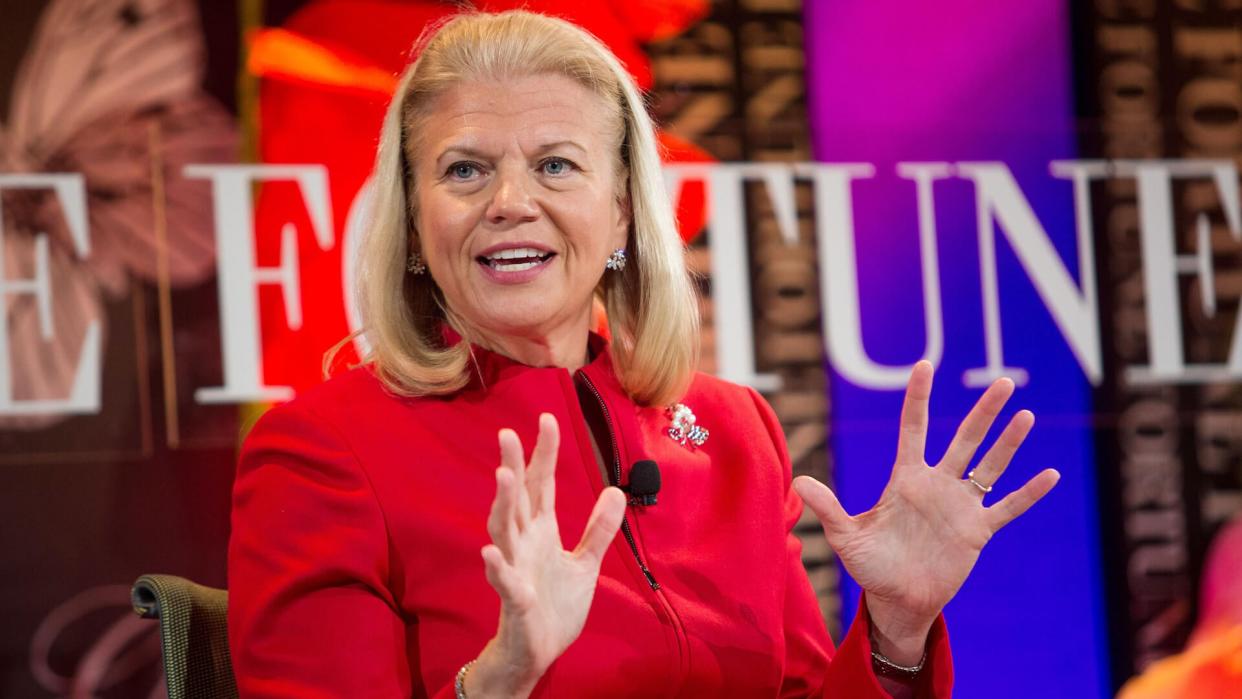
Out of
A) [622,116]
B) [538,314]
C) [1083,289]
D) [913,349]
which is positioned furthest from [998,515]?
[1083,289]

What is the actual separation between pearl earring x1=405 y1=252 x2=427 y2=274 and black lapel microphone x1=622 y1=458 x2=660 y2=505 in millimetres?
439

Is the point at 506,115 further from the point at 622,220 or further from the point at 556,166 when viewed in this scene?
the point at 622,220

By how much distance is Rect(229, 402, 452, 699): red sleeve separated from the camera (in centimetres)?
171

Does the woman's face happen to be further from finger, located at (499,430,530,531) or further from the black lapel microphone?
finger, located at (499,430,530,531)

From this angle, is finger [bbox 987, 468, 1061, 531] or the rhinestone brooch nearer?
finger [bbox 987, 468, 1061, 531]

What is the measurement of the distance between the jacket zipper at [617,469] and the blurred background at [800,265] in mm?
1222

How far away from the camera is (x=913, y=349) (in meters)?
3.42

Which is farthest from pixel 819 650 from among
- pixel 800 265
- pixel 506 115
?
pixel 800 265

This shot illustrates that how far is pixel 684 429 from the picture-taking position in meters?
2.16

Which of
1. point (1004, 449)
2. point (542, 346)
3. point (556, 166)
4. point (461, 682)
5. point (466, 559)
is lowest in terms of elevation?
point (461, 682)

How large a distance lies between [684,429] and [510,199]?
48 cm

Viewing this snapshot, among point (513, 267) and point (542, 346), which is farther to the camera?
point (542, 346)

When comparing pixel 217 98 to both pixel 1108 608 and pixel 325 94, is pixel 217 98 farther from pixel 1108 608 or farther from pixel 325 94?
pixel 1108 608

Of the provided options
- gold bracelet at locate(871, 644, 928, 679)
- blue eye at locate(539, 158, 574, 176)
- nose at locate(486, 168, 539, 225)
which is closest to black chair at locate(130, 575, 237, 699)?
nose at locate(486, 168, 539, 225)
